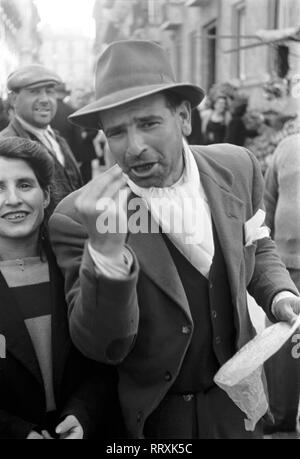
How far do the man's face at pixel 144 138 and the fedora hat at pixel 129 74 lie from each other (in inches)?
1.4

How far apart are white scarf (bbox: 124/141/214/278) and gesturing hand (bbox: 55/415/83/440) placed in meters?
0.52

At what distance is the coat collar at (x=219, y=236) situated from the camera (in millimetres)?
1562

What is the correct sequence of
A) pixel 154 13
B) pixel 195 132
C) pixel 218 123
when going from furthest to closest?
pixel 154 13 < pixel 218 123 < pixel 195 132

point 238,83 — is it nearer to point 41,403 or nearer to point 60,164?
point 60,164

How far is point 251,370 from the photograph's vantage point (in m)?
1.52

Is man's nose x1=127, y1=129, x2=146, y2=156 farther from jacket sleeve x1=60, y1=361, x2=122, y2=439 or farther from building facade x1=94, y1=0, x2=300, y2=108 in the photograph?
building facade x1=94, y1=0, x2=300, y2=108

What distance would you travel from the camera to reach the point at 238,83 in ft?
34.3

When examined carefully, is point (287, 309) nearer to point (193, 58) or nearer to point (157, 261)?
point (157, 261)

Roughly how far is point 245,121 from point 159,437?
5.23 meters

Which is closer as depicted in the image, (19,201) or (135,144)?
(135,144)

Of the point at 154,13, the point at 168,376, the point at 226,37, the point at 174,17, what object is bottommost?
the point at 168,376

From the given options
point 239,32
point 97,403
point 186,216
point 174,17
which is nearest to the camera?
point 186,216

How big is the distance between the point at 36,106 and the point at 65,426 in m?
2.82

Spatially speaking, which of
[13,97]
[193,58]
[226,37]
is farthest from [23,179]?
[193,58]
